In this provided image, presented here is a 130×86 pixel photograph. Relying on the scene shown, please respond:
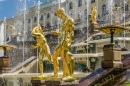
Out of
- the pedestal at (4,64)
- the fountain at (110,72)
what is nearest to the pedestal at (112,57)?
the fountain at (110,72)

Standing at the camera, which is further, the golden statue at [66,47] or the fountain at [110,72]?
the fountain at [110,72]

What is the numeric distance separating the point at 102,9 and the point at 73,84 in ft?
146

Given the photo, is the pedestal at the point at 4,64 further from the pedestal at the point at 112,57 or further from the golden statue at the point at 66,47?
the golden statue at the point at 66,47

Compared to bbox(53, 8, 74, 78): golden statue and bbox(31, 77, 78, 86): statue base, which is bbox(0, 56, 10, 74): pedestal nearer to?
bbox(31, 77, 78, 86): statue base

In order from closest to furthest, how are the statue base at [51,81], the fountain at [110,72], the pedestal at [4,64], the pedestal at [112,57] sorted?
the statue base at [51,81]
the fountain at [110,72]
the pedestal at [112,57]
the pedestal at [4,64]

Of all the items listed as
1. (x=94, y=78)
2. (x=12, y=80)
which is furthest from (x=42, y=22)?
(x=94, y=78)

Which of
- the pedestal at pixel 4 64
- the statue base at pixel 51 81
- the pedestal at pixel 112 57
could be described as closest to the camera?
the statue base at pixel 51 81

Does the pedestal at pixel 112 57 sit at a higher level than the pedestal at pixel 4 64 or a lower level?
higher

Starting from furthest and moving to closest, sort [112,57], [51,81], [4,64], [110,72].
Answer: [4,64] < [112,57] < [110,72] < [51,81]

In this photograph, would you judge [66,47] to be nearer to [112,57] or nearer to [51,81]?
[51,81]

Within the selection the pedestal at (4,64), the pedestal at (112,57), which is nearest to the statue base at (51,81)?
the pedestal at (112,57)

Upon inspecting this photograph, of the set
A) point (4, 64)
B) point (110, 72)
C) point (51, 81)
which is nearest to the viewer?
point (51, 81)

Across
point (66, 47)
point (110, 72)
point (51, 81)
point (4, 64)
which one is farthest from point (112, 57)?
point (4, 64)

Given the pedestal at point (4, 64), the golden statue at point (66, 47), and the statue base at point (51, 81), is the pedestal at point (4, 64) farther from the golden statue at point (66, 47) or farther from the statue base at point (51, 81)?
the golden statue at point (66, 47)
